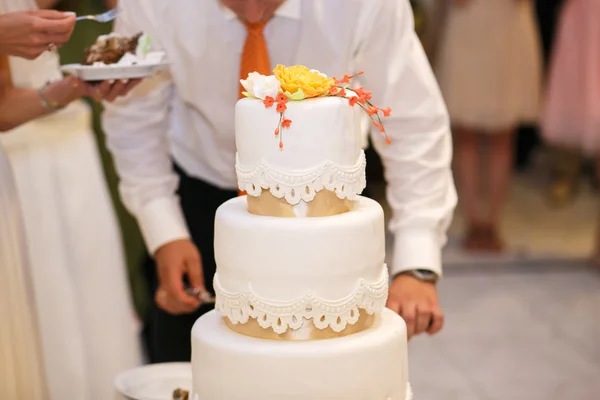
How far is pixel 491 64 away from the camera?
5.27m

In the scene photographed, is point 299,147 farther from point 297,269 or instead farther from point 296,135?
point 297,269

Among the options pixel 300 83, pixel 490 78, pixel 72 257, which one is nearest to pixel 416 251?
pixel 300 83

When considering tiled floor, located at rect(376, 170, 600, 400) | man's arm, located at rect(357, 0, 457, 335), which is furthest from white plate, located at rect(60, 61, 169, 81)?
tiled floor, located at rect(376, 170, 600, 400)

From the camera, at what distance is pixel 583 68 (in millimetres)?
5156

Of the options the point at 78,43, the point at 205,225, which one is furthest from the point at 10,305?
the point at 78,43

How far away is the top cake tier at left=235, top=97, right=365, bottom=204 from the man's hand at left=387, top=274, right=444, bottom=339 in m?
0.51

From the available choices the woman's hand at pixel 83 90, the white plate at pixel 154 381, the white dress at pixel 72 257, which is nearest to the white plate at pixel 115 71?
the woman's hand at pixel 83 90

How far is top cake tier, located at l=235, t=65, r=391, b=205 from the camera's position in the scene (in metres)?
1.60

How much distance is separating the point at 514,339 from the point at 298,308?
9.69ft

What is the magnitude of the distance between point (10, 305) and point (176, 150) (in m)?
0.70

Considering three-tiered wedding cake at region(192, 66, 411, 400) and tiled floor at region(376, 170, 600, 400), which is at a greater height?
three-tiered wedding cake at region(192, 66, 411, 400)

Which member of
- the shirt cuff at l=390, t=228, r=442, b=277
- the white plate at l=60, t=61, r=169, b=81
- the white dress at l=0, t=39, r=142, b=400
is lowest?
the white dress at l=0, t=39, r=142, b=400

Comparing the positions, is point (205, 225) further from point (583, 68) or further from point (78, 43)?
point (583, 68)

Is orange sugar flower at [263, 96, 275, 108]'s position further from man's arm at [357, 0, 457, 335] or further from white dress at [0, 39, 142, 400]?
white dress at [0, 39, 142, 400]
